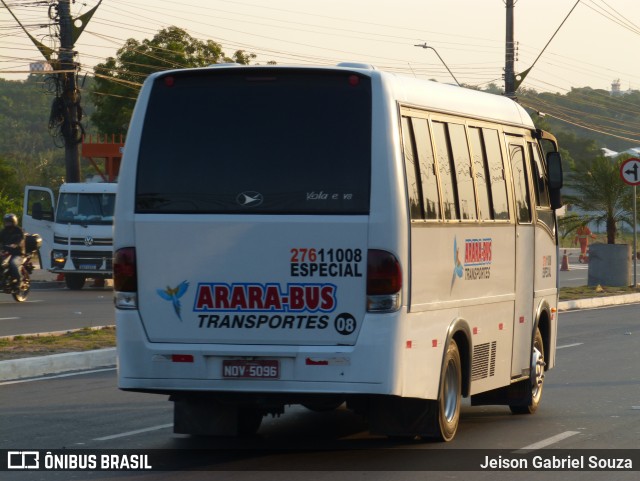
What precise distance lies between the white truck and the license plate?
2462cm

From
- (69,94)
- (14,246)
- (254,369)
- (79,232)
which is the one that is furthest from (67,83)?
(254,369)

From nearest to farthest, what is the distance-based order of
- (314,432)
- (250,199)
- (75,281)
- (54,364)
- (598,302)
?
(250,199) → (314,432) → (54,364) → (598,302) → (75,281)

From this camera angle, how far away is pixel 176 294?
8945mm

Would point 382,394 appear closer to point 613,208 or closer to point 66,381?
point 66,381

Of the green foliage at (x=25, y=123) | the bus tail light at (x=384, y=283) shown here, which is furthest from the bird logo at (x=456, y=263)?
the green foliage at (x=25, y=123)

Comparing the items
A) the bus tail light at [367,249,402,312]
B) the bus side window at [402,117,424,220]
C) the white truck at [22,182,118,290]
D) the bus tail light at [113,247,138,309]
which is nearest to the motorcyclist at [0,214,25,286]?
the white truck at [22,182,118,290]

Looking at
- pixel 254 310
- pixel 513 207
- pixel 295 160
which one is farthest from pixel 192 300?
pixel 513 207

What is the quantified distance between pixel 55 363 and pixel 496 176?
659cm

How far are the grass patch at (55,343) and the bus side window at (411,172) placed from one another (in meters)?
7.79

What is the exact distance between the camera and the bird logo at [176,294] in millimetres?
8938

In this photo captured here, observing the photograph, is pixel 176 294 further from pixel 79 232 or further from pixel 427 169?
pixel 79 232

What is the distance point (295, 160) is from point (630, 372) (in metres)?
8.16

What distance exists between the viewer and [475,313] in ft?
34.2

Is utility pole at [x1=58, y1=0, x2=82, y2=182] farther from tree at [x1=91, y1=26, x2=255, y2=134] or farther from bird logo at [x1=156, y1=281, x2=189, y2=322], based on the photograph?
bird logo at [x1=156, y1=281, x2=189, y2=322]
